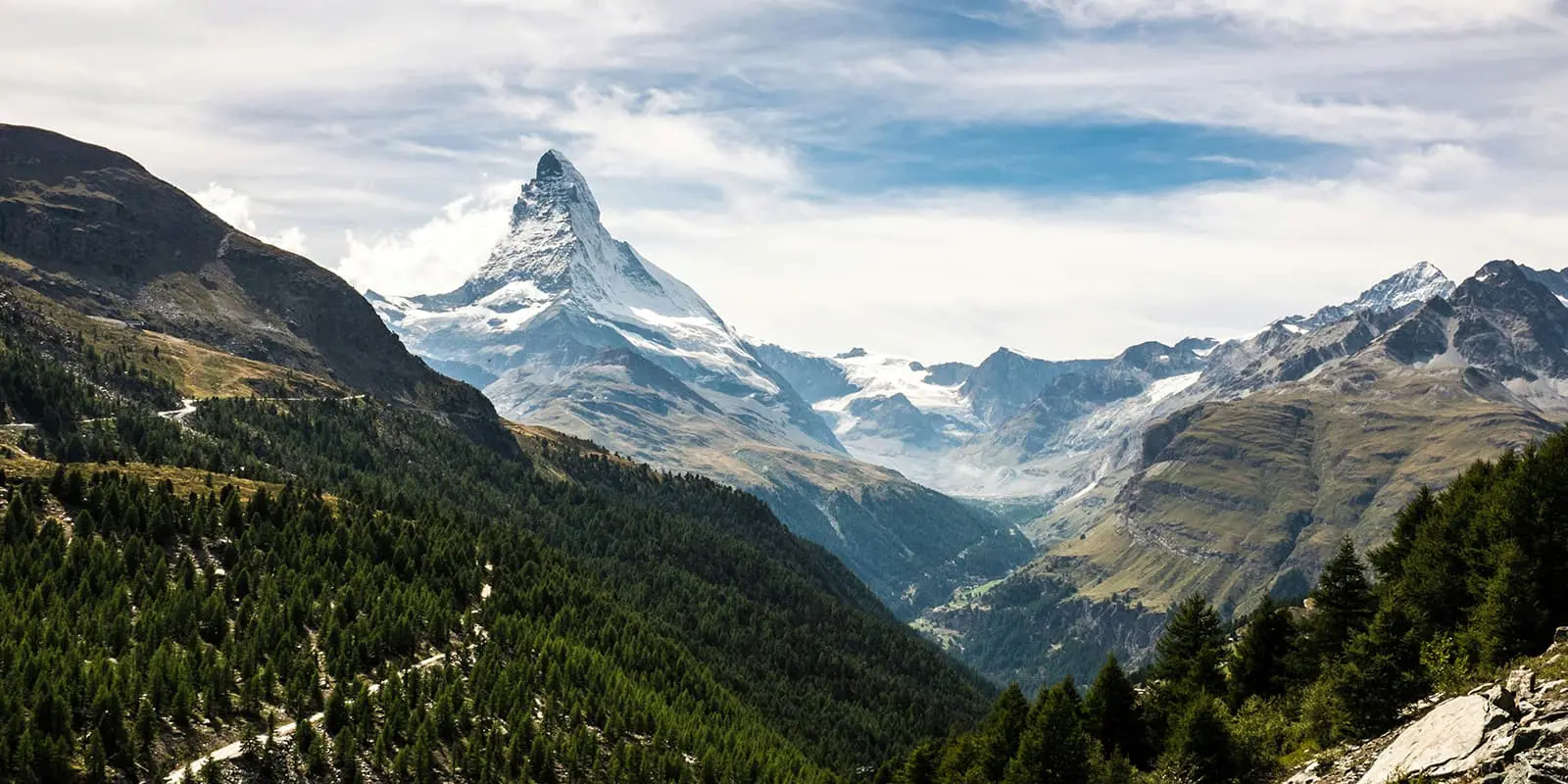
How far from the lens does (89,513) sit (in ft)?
493

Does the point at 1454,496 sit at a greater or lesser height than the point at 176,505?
greater

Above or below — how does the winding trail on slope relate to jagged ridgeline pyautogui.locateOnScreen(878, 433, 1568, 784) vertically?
below

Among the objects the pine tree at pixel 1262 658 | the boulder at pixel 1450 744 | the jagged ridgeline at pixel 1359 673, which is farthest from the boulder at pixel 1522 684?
the pine tree at pixel 1262 658

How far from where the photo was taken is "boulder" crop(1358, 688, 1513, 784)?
49.8 m

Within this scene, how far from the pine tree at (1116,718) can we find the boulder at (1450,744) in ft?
140

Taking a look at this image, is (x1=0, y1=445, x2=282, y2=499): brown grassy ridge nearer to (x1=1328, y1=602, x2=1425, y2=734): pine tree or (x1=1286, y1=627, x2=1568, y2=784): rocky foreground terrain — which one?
(x1=1328, y1=602, x2=1425, y2=734): pine tree

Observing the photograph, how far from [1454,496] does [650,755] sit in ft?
320

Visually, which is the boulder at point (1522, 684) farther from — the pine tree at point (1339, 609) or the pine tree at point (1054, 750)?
the pine tree at point (1054, 750)

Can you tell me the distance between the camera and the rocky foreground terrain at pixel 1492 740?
45938 mm

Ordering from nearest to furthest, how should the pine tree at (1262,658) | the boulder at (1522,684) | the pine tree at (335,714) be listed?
1. the boulder at (1522,684)
2. the pine tree at (1262,658)
3. the pine tree at (335,714)

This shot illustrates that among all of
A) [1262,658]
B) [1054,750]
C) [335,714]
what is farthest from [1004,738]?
[335,714]

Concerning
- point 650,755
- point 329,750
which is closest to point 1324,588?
point 650,755

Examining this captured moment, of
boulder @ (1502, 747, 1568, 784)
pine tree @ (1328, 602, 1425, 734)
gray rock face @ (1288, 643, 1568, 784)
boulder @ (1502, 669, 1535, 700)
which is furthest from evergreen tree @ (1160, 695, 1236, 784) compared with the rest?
boulder @ (1502, 747, 1568, 784)

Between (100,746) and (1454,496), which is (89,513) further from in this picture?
(1454,496)
